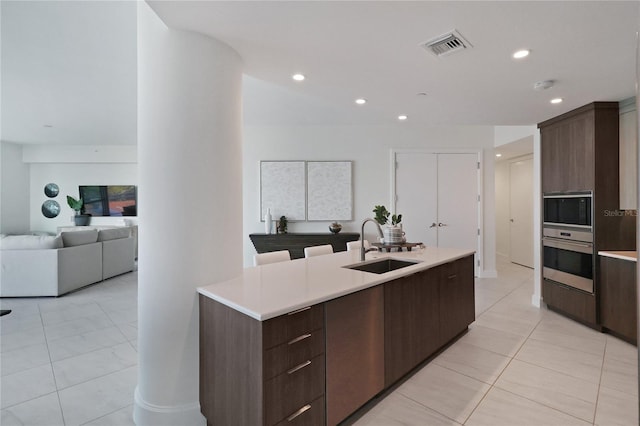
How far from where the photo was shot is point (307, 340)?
5.08ft

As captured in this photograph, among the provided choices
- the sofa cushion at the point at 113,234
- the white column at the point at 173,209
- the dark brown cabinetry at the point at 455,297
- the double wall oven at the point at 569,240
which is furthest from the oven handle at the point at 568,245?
the sofa cushion at the point at 113,234

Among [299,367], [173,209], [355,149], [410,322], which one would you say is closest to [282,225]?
[355,149]

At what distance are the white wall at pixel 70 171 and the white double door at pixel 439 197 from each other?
6866mm

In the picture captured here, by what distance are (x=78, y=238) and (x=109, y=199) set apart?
3.76 m

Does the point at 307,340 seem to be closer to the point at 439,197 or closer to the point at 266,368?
the point at 266,368

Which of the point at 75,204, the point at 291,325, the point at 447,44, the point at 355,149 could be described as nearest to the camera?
the point at 291,325

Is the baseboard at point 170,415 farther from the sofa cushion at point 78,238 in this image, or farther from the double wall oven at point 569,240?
the sofa cushion at point 78,238

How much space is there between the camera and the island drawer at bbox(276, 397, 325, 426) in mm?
1472

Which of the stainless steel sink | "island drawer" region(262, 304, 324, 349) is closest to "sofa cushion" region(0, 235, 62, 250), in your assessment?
the stainless steel sink

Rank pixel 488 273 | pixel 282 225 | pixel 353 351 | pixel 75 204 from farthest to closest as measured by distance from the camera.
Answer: pixel 75 204
pixel 488 273
pixel 282 225
pixel 353 351

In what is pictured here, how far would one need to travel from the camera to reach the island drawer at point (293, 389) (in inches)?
54.9

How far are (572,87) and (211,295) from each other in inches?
140

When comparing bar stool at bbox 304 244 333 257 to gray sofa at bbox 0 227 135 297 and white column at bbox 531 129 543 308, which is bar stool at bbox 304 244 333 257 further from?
gray sofa at bbox 0 227 135 297

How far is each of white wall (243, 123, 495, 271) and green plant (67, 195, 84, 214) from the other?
5.28 m
